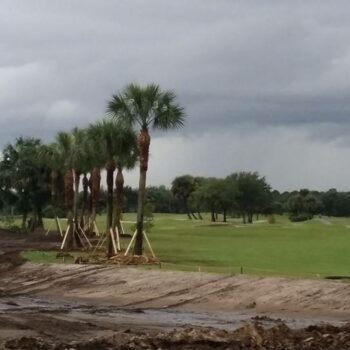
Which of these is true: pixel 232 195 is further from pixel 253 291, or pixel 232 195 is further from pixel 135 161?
pixel 253 291

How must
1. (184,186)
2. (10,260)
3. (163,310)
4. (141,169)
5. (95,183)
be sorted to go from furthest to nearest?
(184,186) < (95,183) < (10,260) < (141,169) < (163,310)

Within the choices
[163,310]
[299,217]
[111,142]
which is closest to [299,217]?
[299,217]

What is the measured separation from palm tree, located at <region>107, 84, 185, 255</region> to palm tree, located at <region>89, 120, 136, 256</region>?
2.43 meters

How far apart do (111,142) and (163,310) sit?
70.1 feet

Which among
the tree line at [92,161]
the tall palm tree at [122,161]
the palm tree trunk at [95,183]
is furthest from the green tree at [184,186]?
the tall palm tree at [122,161]

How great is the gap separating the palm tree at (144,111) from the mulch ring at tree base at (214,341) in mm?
25816

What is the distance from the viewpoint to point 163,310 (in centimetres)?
2950

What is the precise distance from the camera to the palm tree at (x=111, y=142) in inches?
1922

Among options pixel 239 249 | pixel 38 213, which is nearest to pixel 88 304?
pixel 239 249

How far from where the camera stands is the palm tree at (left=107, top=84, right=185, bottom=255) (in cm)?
4522

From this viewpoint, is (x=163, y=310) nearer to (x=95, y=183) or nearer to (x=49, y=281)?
(x=49, y=281)

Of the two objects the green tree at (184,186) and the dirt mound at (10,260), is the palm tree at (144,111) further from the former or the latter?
the green tree at (184,186)

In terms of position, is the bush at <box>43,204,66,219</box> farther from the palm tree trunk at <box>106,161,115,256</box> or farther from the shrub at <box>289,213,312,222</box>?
the shrub at <box>289,213,312,222</box>

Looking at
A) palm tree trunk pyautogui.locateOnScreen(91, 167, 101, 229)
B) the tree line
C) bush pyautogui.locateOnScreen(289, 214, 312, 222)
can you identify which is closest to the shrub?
bush pyautogui.locateOnScreen(289, 214, 312, 222)
